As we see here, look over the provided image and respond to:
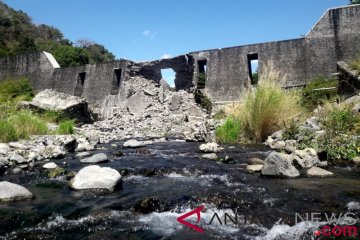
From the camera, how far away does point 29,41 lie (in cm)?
3362

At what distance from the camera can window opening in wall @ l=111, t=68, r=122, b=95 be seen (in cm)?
1803

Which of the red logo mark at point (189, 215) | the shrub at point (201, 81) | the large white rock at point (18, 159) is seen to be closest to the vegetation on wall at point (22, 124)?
the large white rock at point (18, 159)

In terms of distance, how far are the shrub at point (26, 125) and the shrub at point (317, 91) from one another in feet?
23.3

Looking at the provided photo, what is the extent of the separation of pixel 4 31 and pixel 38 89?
672 inches

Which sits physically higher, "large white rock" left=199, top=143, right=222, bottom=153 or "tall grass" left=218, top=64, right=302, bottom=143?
"tall grass" left=218, top=64, right=302, bottom=143

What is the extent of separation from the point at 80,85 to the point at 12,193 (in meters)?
16.7

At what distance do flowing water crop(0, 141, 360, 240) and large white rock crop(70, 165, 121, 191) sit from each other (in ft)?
0.33

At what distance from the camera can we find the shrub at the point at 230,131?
750 centimetres

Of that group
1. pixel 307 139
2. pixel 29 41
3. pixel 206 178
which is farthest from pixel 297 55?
pixel 29 41

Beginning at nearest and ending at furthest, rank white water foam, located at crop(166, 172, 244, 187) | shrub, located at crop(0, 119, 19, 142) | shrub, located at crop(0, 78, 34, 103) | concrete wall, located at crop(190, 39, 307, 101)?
1. white water foam, located at crop(166, 172, 244, 187)
2. shrub, located at crop(0, 119, 19, 142)
3. concrete wall, located at crop(190, 39, 307, 101)
4. shrub, located at crop(0, 78, 34, 103)

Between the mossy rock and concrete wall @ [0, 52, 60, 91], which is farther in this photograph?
concrete wall @ [0, 52, 60, 91]

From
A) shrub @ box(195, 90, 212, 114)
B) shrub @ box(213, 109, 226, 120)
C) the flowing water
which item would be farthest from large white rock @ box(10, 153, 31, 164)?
shrub @ box(195, 90, 212, 114)

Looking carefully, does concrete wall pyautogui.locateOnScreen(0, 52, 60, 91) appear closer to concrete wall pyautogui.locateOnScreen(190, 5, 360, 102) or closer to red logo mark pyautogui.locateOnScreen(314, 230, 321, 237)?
concrete wall pyautogui.locateOnScreen(190, 5, 360, 102)

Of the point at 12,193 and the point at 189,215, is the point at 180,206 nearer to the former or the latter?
the point at 189,215
